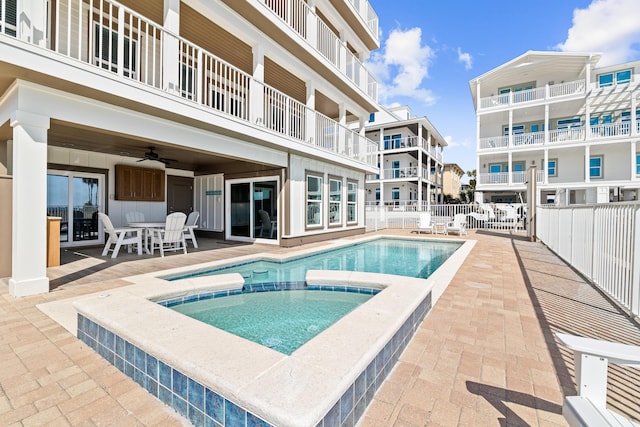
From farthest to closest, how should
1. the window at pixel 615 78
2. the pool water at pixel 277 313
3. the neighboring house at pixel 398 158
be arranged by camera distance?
the neighboring house at pixel 398 158 < the window at pixel 615 78 < the pool water at pixel 277 313

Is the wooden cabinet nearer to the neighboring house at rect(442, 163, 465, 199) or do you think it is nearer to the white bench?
the white bench

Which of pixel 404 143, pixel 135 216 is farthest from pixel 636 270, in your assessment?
pixel 404 143

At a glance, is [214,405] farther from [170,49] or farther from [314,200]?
[314,200]

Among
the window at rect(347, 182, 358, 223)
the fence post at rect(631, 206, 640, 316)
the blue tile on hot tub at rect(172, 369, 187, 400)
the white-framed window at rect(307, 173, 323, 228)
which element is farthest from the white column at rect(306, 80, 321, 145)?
the blue tile on hot tub at rect(172, 369, 187, 400)

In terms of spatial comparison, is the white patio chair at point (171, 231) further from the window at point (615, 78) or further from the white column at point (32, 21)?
the window at point (615, 78)

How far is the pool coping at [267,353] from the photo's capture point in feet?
5.00

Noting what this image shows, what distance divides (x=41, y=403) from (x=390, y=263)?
6.74 metres

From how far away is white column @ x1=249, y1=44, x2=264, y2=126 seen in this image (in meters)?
7.37

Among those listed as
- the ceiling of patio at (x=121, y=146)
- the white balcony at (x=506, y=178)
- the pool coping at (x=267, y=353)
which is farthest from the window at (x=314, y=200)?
the white balcony at (x=506, y=178)

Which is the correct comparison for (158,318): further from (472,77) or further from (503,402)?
(472,77)

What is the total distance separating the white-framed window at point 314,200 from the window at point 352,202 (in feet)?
7.55

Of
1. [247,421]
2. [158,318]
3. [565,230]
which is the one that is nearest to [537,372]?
[247,421]

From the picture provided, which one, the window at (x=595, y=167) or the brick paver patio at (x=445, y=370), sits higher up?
the window at (x=595, y=167)

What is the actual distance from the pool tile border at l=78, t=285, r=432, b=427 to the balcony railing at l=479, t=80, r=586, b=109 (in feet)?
77.0
